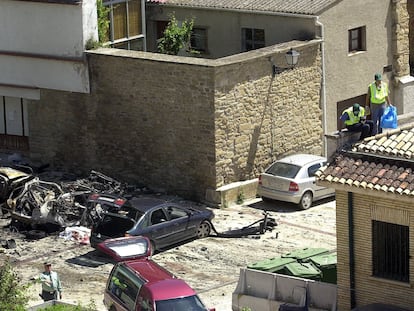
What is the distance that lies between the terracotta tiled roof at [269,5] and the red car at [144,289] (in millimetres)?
14357

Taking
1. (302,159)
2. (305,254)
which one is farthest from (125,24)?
(305,254)

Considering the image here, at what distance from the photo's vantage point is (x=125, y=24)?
3925 centimetres

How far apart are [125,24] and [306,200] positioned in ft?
29.0

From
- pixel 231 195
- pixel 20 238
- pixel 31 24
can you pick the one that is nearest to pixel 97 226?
pixel 20 238

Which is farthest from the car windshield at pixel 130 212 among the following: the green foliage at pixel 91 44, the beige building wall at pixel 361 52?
the beige building wall at pixel 361 52

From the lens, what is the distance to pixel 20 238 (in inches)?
1266

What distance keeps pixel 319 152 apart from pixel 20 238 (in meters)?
10.7

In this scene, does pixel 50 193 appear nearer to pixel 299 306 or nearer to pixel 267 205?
pixel 267 205

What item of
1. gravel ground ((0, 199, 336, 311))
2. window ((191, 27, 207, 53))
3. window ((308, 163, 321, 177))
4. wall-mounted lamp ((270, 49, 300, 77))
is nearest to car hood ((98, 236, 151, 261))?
gravel ground ((0, 199, 336, 311))

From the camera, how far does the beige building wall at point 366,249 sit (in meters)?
23.4

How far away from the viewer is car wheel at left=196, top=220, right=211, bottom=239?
32.1 metres

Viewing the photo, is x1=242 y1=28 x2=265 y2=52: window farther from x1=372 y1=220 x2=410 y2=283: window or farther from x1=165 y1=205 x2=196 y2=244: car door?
x1=372 y1=220 x2=410 y2=283: window

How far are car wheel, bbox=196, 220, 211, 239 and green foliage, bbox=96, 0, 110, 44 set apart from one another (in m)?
8.11

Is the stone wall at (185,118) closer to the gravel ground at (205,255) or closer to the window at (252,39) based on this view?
the gravel ground at (205,255)
